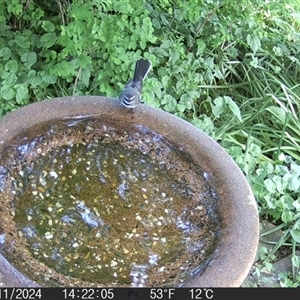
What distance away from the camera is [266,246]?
83.0 inches

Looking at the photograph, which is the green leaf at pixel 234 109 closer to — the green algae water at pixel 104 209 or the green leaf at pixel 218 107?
the green leaf at pixel 218 107

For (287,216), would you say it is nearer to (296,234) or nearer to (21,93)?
(296,234)

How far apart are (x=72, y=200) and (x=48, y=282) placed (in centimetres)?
30

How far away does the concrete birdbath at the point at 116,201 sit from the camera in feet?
4.11

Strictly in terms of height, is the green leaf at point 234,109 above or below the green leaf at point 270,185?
above

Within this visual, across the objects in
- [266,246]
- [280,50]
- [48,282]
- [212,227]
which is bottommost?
[266,246]

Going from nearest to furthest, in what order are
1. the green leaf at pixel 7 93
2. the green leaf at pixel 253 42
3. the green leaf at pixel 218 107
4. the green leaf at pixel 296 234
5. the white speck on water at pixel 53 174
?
1. the white speck on water at pixel 53 174
2. the green leaf at pixel 296 234
3. the green leaf at pixel 7 93
4. the green leaf at pixel 218 107
5. the green leaf at pixel 253 42

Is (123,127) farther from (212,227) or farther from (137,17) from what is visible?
(137,17)

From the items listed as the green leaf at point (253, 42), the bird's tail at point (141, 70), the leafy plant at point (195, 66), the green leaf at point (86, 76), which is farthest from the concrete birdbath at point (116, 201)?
the green leaf at point (253, 42)

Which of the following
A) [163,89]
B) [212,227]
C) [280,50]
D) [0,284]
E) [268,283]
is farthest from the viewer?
[280,50]

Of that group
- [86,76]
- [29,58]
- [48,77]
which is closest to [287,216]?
[86,76]

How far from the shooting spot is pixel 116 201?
1.45 meters

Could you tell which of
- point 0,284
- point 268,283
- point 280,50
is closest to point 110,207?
point 0,284

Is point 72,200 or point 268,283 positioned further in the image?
point 268,283
